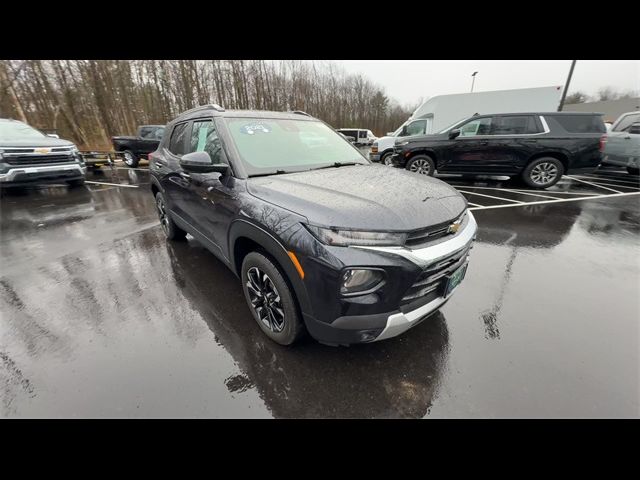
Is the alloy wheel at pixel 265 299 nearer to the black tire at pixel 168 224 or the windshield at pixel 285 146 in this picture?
the windshield at pixel 285 146

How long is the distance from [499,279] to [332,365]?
2377mm

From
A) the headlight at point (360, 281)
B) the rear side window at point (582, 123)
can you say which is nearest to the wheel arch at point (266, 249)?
the headlight at point (360, 281)

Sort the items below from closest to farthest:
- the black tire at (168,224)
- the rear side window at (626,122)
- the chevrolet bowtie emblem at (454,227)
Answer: the chevrolet bowtie emblem at (454,227) → the black tire at (168,224) → the rear side window at (626,122)

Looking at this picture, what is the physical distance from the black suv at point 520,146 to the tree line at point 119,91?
64.4ft

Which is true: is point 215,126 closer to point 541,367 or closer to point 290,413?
point 290,413

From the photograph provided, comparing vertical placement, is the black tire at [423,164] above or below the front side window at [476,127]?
below

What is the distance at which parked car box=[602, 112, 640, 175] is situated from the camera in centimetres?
818

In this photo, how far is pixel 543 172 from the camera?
23.7 feet

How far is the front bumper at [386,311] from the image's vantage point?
64.1 inches

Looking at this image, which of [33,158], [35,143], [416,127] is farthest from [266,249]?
[416,127]

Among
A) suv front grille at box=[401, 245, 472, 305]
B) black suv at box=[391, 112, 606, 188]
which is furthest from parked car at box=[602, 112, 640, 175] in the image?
suv front grille at box=[401, 245, 472, 305]

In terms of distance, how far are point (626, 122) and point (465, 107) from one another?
5.12 m
